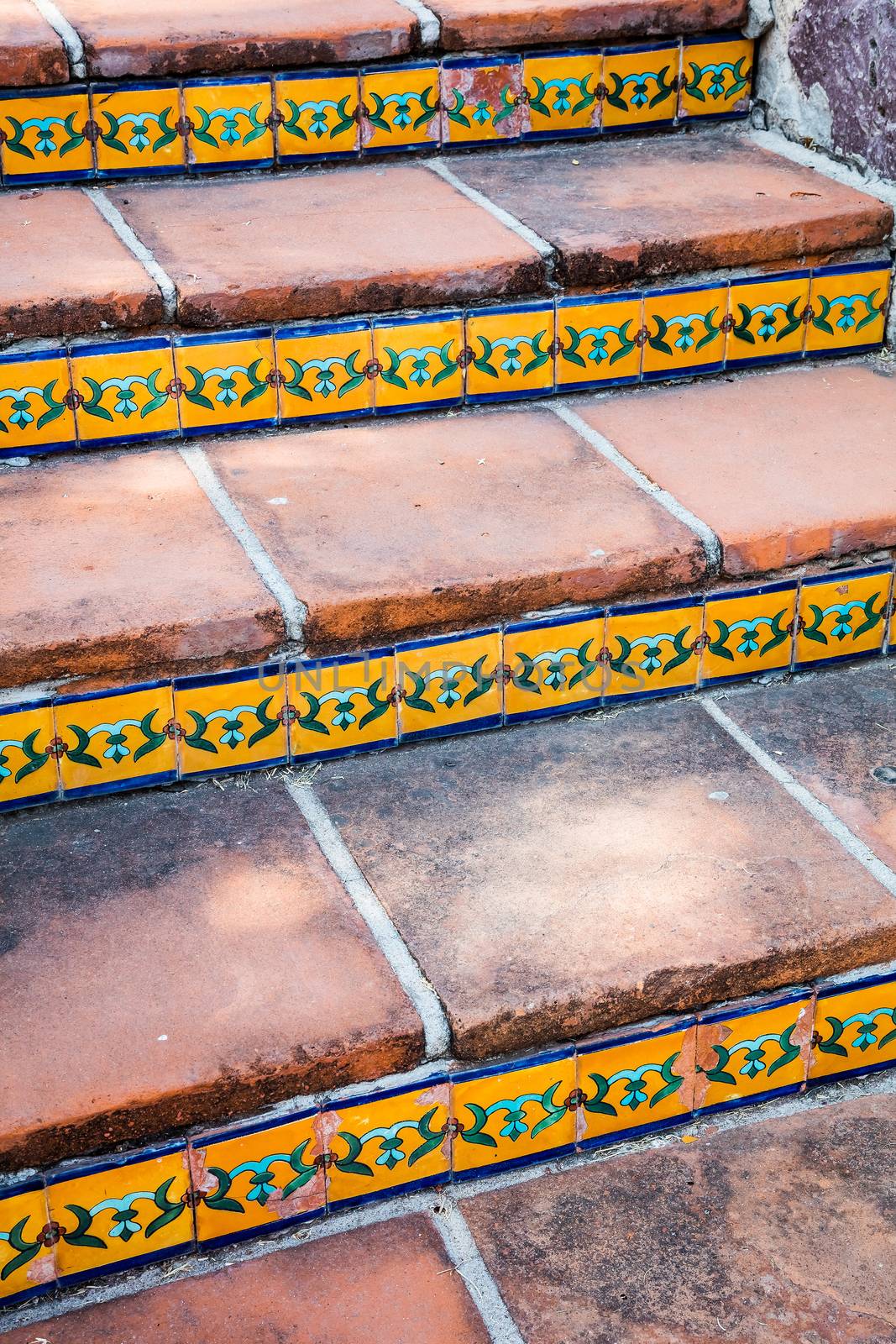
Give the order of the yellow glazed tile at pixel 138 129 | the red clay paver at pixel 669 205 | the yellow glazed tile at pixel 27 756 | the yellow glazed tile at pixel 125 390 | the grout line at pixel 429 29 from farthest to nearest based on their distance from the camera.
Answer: the grout line at pixel 429 29 → the yellow glazed tile at pixel 138 129 → the red clay paver at pixel 669 205 → the yellow glazed tile at pixel 125 390 → the yellow glazed tile at pixel 27 756

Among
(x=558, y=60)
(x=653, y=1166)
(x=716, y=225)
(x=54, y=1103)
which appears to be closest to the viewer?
(x=54, y=1103)

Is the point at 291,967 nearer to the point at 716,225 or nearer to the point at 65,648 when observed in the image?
the point at 65,648

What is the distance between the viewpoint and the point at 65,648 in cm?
180

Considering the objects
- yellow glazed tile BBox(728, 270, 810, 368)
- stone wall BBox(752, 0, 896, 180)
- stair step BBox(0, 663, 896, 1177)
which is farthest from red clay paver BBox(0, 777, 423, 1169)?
stone wall BBox(752, 0, 896, 180)

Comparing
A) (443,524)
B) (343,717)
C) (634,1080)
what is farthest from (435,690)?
(634,1080)

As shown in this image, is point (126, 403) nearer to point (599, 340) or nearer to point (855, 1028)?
point (599, 340)

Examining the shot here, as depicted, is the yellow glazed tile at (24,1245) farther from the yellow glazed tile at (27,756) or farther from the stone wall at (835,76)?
the stone wall at (835,76)

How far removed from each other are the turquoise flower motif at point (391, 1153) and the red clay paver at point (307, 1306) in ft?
0.26

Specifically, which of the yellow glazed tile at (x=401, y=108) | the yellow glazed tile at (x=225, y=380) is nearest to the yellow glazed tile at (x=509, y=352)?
the yellow glazed tile at (x=225, y=380)

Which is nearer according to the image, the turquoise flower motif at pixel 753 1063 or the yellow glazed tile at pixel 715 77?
the turquoise flower motif at pixel 753 1063

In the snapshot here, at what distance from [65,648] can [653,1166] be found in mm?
924

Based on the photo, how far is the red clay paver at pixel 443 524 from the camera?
6.37ft

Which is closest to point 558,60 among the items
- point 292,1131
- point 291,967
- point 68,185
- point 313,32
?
point 313,32

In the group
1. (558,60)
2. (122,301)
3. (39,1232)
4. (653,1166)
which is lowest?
(653,1166)
